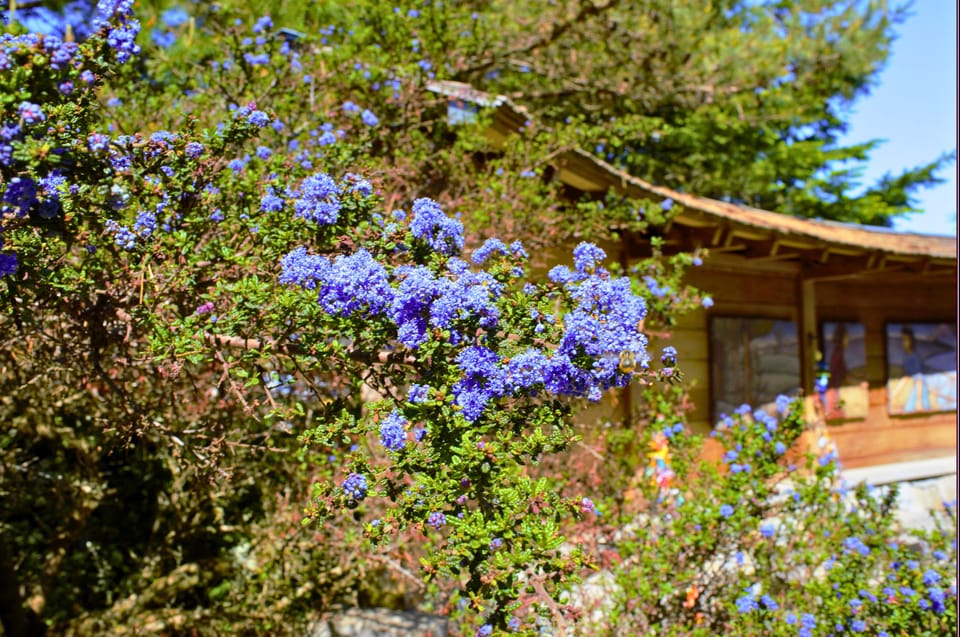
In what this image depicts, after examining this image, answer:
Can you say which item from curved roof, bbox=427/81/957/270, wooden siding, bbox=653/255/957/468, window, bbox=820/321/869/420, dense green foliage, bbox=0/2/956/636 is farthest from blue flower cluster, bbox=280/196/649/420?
window, bbox=820/321/869/420

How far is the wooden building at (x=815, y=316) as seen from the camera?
602 cm

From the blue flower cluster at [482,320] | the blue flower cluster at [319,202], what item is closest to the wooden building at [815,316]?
the blue flower cluster at [319,202]

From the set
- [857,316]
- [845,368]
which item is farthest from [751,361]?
[857,316]

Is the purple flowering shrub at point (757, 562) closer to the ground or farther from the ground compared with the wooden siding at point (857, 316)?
closer to the ground

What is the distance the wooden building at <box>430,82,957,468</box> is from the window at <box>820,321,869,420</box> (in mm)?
14

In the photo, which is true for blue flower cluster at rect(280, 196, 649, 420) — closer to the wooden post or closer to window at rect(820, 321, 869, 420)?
the wooden post

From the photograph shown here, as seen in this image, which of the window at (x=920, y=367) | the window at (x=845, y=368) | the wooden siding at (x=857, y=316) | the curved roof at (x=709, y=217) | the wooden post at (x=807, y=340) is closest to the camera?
the curved roof at (x=709, y=217)

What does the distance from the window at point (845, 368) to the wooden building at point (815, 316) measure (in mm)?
14

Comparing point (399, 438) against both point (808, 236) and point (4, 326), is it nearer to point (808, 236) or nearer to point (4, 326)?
point (4, 326)

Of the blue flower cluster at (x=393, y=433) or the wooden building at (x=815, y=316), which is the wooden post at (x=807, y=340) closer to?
the wooden building at (x=815, y=316)

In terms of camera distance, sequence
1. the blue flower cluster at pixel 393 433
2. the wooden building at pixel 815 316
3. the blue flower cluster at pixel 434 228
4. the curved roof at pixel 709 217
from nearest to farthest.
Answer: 1. the blue flower cluster at pixel 393 433
2. the blue flower cluster at pixel 434 228
3. the curved roof at pixel 709 217
4. the wooden building at pixel 815 316

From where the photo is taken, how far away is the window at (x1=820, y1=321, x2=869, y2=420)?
8.78 m

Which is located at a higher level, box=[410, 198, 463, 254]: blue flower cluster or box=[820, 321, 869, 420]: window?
box=[410, 198, 463, 254]: blue flower cluster

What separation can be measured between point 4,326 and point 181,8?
7.38 metres
